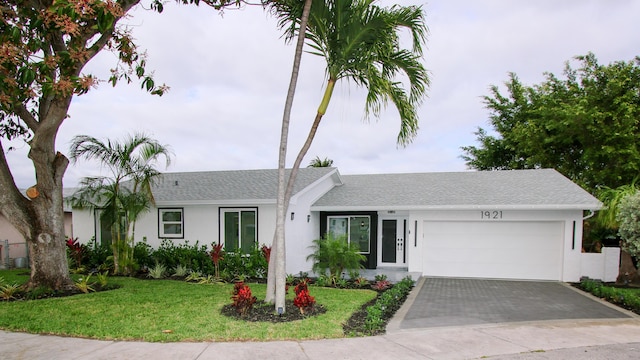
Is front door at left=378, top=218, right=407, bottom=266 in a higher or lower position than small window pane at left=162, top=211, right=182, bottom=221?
lower

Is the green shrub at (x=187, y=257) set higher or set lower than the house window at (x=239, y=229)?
lower

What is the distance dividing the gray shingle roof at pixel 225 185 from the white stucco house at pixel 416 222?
0.05 meters

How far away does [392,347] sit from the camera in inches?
246

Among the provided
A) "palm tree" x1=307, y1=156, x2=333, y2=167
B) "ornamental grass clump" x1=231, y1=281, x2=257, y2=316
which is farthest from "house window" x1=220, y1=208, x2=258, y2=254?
"palm tree" x1=307, y1=156, x2=333, y2=167

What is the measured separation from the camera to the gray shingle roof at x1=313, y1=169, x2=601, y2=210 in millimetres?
13570

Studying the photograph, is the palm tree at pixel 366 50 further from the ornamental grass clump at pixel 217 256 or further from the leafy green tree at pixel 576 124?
the leafy green tree at pixel 576 124

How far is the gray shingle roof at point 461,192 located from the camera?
13.6 m

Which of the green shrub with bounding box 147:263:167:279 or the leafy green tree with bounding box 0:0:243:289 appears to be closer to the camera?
the leafy green tree with bounding box 0:0:243:289

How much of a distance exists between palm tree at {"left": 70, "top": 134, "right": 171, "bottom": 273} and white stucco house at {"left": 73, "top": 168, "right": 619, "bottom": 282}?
1465 millimetres

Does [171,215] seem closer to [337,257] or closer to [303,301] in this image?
[337,257]

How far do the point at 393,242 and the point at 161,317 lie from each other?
10.1 metres

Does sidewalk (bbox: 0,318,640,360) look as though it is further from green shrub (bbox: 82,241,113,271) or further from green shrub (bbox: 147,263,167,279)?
green shrub (bbox: 82,241,113,271)

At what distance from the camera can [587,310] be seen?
9.22 meters

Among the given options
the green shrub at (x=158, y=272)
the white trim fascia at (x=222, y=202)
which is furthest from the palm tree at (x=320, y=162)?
the green shrub at (x=158, y=272)
